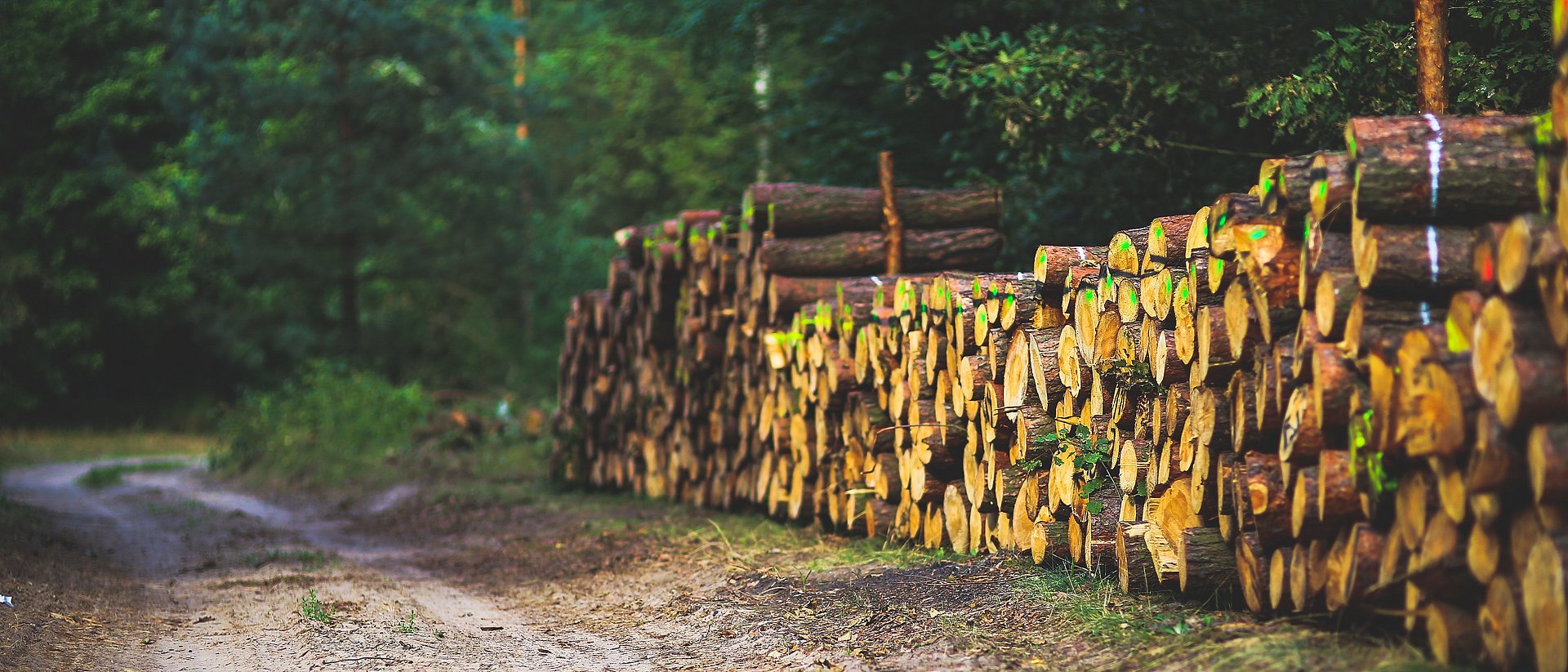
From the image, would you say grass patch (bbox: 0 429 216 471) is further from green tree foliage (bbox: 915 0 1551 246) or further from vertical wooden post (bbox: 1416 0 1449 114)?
vertical wooden post (bbox: 1416 0 1449 114)

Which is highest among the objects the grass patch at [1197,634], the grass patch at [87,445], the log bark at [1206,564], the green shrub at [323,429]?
the log bark at [1206,564]

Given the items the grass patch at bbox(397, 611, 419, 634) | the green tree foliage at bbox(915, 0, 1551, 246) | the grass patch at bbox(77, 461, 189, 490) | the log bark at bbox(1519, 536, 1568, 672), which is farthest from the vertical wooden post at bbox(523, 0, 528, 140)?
the log bark at bbox(1519, 536, 1568, 672)

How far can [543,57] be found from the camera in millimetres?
31984

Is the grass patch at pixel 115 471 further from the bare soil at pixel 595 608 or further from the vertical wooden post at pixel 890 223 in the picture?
the vertical wooden post at pixel 890 223

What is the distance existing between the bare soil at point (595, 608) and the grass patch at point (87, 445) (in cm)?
1138

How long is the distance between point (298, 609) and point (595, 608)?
1547mm

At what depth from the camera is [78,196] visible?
25219 mm

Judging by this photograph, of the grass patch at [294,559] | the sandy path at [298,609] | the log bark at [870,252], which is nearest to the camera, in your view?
the sandy path at [298,609]

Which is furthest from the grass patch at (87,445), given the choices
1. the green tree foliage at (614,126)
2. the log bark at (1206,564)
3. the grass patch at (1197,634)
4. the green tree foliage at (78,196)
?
the log bark at (1206,564)

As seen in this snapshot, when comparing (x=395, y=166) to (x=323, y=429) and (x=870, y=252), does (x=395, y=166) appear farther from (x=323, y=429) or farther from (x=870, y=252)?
(x=870, y=252)

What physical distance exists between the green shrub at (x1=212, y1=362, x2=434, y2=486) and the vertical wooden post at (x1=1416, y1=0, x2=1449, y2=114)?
496 inches

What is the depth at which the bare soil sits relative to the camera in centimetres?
475

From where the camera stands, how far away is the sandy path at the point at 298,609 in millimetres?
5648

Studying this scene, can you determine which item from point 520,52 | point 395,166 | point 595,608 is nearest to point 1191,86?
point 595,608
